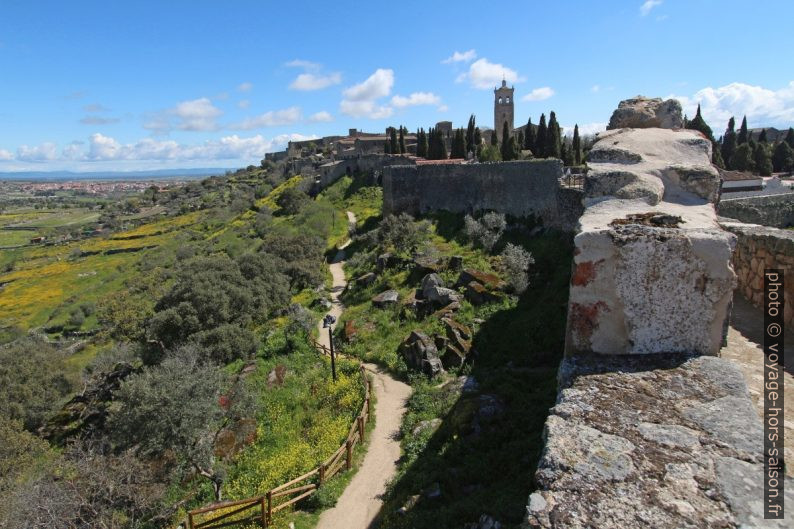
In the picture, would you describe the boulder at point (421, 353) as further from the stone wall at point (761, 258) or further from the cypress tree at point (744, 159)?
the cypress tree at point (744, 159)

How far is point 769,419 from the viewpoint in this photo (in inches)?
168

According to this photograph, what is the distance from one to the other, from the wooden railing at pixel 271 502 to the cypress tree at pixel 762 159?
54952mm

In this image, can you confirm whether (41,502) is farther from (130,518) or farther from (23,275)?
(23,275)

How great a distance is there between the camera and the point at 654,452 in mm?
3443

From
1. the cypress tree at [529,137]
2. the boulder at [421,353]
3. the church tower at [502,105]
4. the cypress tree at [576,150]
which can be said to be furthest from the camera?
the church tower at [502,105]

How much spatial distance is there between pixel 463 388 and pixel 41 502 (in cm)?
1023

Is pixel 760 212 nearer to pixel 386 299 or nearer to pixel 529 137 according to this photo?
pixel 386 299

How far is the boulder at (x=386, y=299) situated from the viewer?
21.3m

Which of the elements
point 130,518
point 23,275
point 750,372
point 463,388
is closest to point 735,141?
point 463,388

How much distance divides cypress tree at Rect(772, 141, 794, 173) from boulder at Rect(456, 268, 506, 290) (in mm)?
49606

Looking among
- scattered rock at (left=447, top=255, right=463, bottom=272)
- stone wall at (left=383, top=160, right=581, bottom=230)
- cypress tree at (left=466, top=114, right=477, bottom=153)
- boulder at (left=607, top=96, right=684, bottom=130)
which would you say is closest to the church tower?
cypress tree at (left=466, top=114, right=477, bottom=153)

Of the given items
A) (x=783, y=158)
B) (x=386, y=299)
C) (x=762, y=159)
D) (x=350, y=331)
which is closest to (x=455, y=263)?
(x=386, y=299)

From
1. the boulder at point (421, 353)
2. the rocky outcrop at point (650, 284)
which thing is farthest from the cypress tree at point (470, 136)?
the rocky outcrop at point (650, 284)

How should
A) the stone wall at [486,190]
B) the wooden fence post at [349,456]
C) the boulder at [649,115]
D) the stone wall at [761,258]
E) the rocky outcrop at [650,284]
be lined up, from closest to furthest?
the rocky outcrop at [650,284]
the stone wall at [761,258]
the boulder at [649,115]
the wooden fence post at [349,456]
the stone wall at [486,190]
